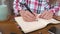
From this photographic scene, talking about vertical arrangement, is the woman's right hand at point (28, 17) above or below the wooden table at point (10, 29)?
above

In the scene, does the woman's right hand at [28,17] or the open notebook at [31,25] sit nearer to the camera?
the open notebook at [31,25]

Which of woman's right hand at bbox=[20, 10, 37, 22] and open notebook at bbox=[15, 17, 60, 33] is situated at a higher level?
woman's right hand at bbox=[20, 10, 37, 22]

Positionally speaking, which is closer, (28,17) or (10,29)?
(10,29)

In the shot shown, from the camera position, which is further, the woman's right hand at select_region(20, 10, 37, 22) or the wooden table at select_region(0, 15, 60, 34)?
the woman's right hand at select_region(20, 10, 37, 22)

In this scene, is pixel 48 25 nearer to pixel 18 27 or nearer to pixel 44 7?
pixel 18 27

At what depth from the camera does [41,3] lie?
1396 millimetres

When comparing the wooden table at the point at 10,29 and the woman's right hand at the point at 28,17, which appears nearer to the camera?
the wooden table at the point at 10,29

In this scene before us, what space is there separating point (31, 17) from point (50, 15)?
0.16 m

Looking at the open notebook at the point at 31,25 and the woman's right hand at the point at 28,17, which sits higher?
the woman's right hand at the point at 28,17

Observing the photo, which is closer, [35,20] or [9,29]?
[9,29]

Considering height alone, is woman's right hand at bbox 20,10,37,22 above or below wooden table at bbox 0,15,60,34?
above

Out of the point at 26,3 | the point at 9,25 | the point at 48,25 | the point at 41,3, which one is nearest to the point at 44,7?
the point at 41,3

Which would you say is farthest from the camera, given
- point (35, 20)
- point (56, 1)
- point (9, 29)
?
point (56, 1)

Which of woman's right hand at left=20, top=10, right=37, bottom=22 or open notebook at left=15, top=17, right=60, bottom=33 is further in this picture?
woman's right hand at left=20, top=10, right=37, bottom=22
